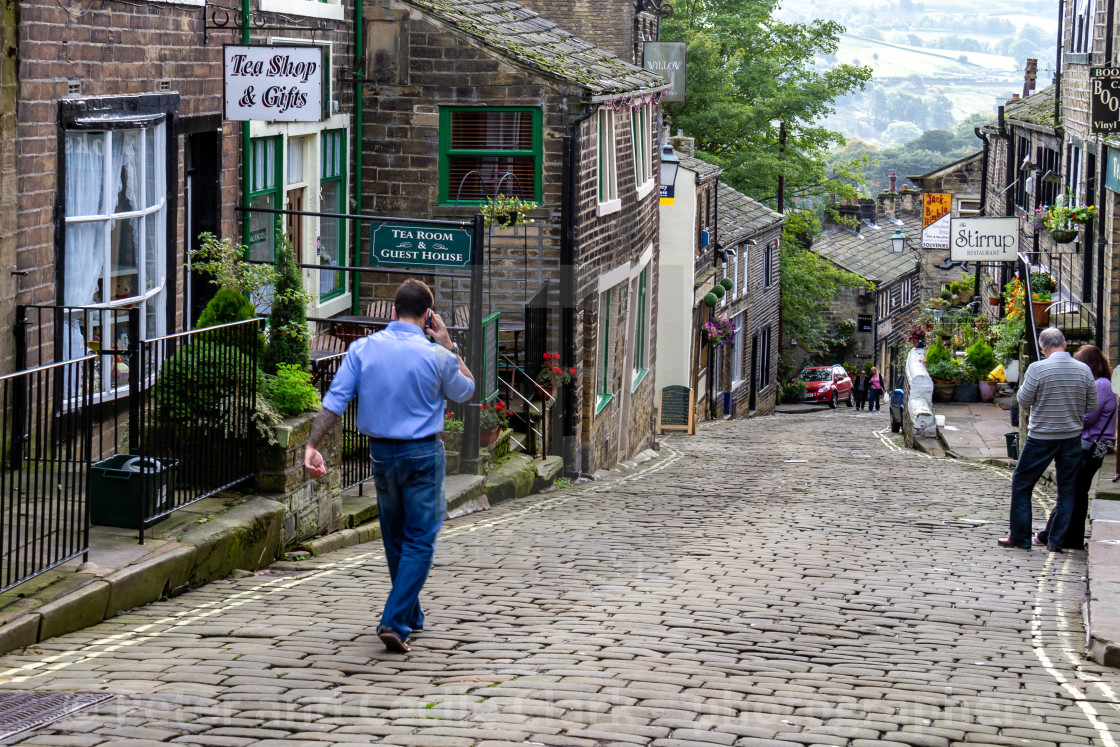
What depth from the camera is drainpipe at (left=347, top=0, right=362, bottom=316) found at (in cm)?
1488

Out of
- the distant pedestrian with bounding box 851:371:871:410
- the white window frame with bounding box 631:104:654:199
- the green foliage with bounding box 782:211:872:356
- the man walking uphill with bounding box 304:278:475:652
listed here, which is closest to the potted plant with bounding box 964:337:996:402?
the white window frame with bounding box 631:104:654:199

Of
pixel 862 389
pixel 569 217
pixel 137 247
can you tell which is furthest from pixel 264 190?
pixel 862 389

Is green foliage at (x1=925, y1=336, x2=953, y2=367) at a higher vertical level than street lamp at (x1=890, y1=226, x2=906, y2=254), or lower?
lower

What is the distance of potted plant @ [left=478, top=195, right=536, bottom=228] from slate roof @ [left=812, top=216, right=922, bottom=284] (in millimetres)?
42456

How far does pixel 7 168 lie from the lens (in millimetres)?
8117

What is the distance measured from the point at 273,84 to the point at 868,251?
51996 millimetres

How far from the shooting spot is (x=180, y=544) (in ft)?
24.2

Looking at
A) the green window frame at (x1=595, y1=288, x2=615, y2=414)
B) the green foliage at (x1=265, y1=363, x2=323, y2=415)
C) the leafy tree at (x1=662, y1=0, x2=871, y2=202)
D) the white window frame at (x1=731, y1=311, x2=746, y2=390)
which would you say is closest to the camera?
the green foliage at (x1=265, y1=363, x2=323, y2=415)

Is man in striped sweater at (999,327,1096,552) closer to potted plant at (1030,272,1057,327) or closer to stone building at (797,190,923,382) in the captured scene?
potted plant at (1030,272,1057,327)

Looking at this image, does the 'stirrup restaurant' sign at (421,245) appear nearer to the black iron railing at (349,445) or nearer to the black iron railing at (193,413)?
the black iron railing at (349,445)

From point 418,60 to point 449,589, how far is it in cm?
897

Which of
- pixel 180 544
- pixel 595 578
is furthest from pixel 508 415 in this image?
pixel 180 544

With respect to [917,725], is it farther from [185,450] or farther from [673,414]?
[673,414]

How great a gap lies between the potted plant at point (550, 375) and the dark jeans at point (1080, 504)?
647cm
